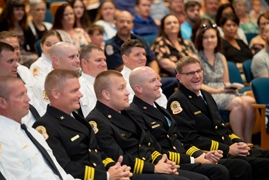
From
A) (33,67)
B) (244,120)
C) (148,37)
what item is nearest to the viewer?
(33,67)

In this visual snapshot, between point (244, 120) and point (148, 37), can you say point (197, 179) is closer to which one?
point (244, 120)

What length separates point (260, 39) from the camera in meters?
8.38

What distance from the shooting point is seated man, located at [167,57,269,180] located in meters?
5.12

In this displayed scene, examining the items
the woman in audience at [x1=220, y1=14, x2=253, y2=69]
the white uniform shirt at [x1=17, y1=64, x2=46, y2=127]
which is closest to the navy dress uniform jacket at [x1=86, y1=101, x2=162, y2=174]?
the white uniform shirt at [x1=17, y1=64, x2=46, y2=127]

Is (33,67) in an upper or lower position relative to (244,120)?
upper

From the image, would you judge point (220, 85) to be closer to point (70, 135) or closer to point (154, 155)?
point (154, 155)

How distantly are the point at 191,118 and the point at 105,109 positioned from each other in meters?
0.94

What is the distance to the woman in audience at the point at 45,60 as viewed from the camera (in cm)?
561

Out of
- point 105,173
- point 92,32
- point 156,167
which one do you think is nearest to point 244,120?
point 92,32

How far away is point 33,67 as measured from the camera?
565 centimetres

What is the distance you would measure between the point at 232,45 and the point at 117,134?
3.97 m

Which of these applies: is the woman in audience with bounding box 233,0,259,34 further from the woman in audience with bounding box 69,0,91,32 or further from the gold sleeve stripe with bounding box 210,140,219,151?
the gold sleeve stripe with bounding box 210,140,219,151

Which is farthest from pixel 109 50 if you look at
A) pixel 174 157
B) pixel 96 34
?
pixel 174 157

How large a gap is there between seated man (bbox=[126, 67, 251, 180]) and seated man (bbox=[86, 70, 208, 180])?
181mm
